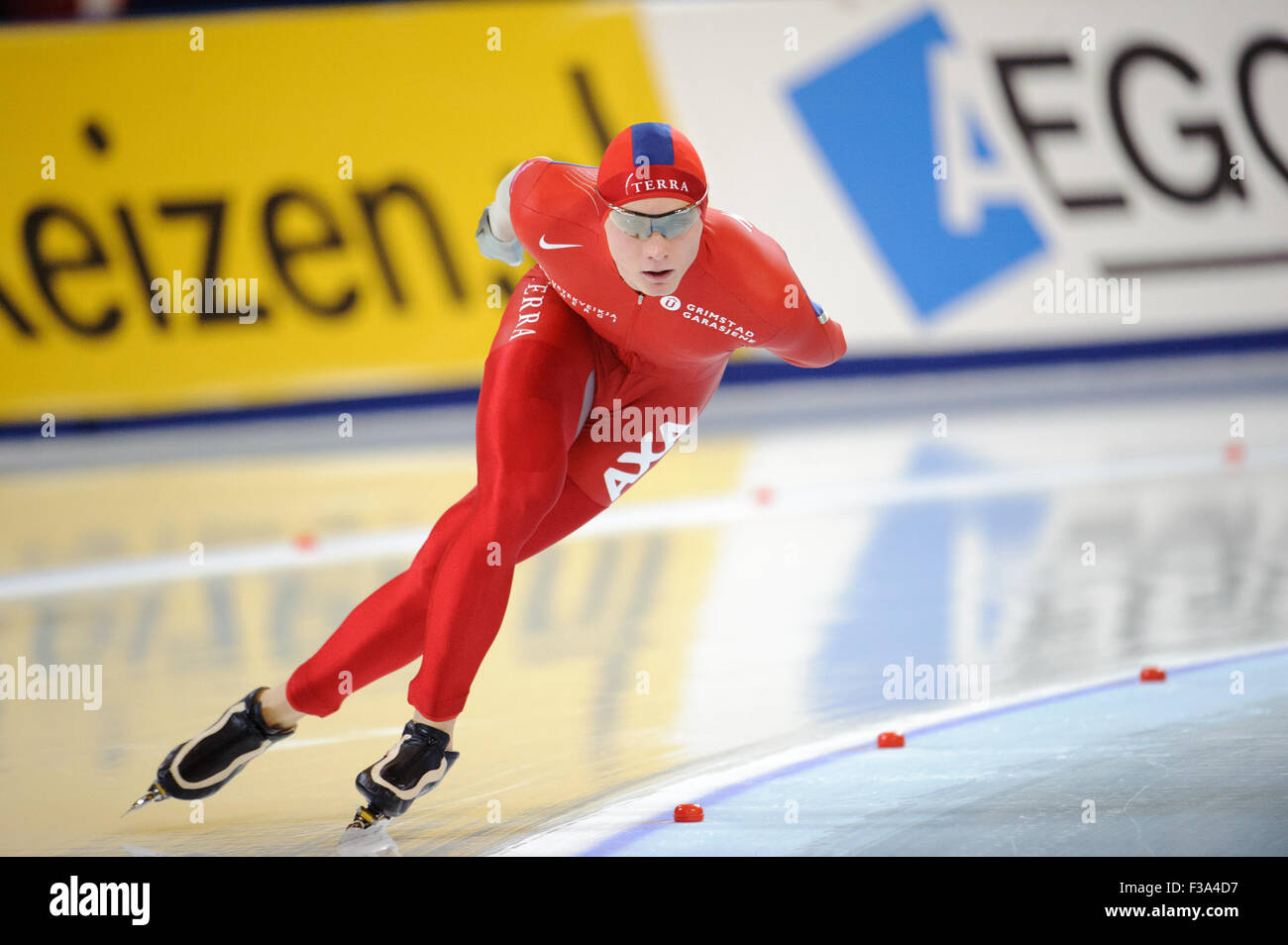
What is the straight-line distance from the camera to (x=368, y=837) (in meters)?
2.88

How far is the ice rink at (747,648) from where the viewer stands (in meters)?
3.01

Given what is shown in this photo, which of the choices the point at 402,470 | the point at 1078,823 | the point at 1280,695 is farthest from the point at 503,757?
the point at 402,470

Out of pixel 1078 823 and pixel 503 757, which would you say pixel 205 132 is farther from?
pixel 1078 823

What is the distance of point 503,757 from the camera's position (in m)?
3.52

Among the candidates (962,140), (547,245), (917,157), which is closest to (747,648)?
(547,245)

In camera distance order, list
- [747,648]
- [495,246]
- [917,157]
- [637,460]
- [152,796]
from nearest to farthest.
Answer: [152,796], [637,460], [495,246], [747,648], [917,157]

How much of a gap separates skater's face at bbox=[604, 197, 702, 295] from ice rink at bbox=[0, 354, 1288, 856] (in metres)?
1.05

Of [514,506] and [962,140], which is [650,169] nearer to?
[514,506]

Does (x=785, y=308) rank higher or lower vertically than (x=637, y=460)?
higher

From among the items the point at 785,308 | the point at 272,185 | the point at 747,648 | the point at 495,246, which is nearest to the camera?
the point at 785,308

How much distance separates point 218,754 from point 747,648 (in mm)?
1906

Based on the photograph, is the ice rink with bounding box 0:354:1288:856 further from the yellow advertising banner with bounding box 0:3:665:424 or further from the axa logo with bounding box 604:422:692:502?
the yellow advertising banner with bounding box 0:3:665:424

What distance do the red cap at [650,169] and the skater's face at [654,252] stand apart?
0.02m

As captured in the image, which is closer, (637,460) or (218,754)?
(218,754)
